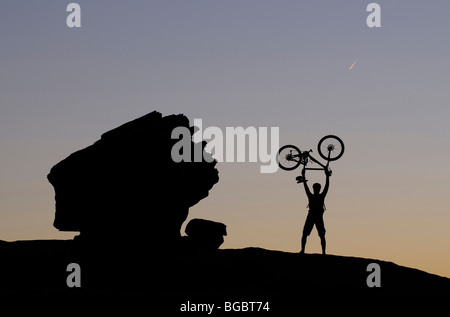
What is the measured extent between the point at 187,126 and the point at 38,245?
874 centimetres

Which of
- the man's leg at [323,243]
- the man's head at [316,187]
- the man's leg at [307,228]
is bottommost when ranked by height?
the man's leg at [323,243]

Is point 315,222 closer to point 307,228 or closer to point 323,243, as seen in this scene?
point 307,228

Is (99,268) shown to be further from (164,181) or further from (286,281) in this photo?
(286,281)

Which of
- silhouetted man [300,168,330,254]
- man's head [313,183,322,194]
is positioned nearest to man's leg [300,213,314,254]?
silhouetted man [300,168,330,254]

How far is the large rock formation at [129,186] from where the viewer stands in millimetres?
29656

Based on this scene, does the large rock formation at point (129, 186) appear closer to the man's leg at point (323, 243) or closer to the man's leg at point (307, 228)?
the man's leg at point (307, 228)

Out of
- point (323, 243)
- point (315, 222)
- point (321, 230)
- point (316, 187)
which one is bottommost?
point (323, 243)

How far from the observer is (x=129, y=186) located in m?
30.0

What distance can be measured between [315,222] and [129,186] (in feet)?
25.1

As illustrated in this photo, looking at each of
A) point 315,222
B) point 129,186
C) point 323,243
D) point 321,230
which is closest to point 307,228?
point 315,222

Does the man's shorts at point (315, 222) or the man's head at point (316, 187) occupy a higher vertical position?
the man's head at point (316, 187)

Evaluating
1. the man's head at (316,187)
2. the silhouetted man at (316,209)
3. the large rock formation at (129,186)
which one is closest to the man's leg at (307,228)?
the silhouetted man at (316,209)

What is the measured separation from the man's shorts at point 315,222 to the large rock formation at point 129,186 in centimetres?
450
